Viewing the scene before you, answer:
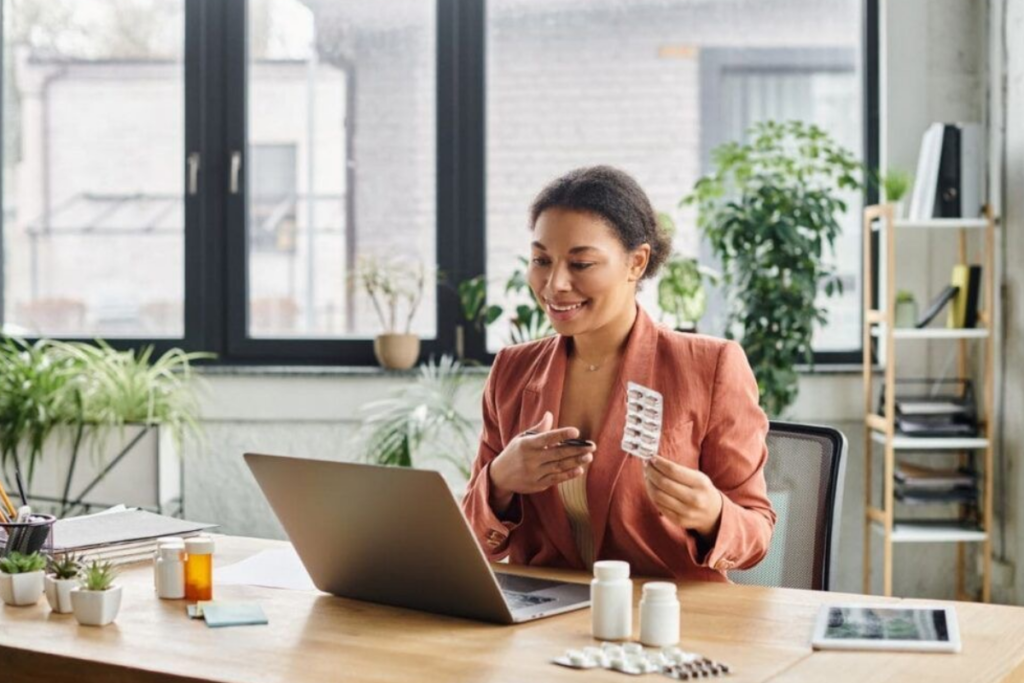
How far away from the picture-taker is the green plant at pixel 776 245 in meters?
4.09

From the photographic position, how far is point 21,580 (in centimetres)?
184

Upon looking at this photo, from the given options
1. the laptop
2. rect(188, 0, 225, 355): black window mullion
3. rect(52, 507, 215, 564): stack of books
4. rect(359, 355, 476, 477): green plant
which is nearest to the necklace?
the laptop

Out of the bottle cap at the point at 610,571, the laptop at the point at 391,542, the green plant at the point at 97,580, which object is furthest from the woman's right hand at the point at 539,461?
the green plant at the point at 97,580

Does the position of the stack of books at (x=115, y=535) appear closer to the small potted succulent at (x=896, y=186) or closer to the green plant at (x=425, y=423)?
the green plant at (x=425, y=423)

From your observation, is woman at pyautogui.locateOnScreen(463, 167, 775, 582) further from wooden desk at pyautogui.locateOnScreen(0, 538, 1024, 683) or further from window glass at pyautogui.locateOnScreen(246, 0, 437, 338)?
window glass at pyautogui.locateOnScreen(246, 0, 437, 338)

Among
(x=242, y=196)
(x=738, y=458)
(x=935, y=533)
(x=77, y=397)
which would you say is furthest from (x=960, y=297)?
(x=77, y=397)

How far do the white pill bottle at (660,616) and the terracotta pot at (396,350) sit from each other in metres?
2.94

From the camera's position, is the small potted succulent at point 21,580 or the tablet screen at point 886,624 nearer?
the tablet screen at point 886,624

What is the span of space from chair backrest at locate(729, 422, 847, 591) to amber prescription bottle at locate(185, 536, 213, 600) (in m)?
0.88

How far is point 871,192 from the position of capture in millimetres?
4516

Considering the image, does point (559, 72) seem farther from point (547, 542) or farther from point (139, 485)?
point (547, 542)

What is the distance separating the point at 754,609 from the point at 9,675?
0.91m

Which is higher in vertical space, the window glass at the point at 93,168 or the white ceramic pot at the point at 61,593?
the window glass at the point at 93,168

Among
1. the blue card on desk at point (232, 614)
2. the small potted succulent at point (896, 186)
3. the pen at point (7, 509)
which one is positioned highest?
the small potted succulent at point (896, 186)
